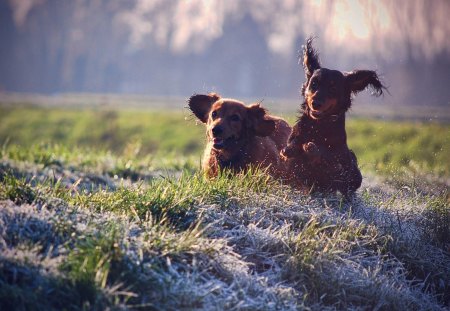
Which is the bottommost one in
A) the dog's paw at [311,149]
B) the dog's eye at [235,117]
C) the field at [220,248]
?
the field at [220,248]

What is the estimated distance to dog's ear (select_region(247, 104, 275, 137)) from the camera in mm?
6867

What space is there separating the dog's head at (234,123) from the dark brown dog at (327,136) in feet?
1.68

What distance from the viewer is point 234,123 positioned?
21.9 feet

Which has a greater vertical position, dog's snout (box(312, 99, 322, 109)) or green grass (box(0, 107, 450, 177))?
dog's snout (box(312, 99, 322, 109))

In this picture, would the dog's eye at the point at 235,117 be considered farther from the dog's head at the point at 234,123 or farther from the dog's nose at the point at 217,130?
the dog's nose at the point at 217,130

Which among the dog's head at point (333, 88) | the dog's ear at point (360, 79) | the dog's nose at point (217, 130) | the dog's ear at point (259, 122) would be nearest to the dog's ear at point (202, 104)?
the dog's ear at point (259, 122)

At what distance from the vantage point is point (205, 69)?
94.1 metres

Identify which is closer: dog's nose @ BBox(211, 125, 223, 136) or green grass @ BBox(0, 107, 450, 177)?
dog's nose @ BBox(211, 125, 223, 136)

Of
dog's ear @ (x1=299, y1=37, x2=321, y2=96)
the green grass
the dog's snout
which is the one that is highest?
dog's ear @ (x1=299, y1=37, x2=321, y2=96)

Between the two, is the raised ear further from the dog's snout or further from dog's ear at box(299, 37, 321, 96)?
the dog's snout

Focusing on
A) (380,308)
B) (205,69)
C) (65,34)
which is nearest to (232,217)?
(380,308)

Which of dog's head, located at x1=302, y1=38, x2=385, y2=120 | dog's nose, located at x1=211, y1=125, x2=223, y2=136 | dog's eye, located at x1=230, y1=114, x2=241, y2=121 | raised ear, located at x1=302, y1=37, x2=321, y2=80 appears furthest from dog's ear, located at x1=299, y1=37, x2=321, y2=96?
dog's nose, located at x1=211, y1=125, x2=223, y2=136

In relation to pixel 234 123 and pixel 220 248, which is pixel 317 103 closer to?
pixel 234 123

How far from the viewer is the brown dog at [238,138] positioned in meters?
6.63
